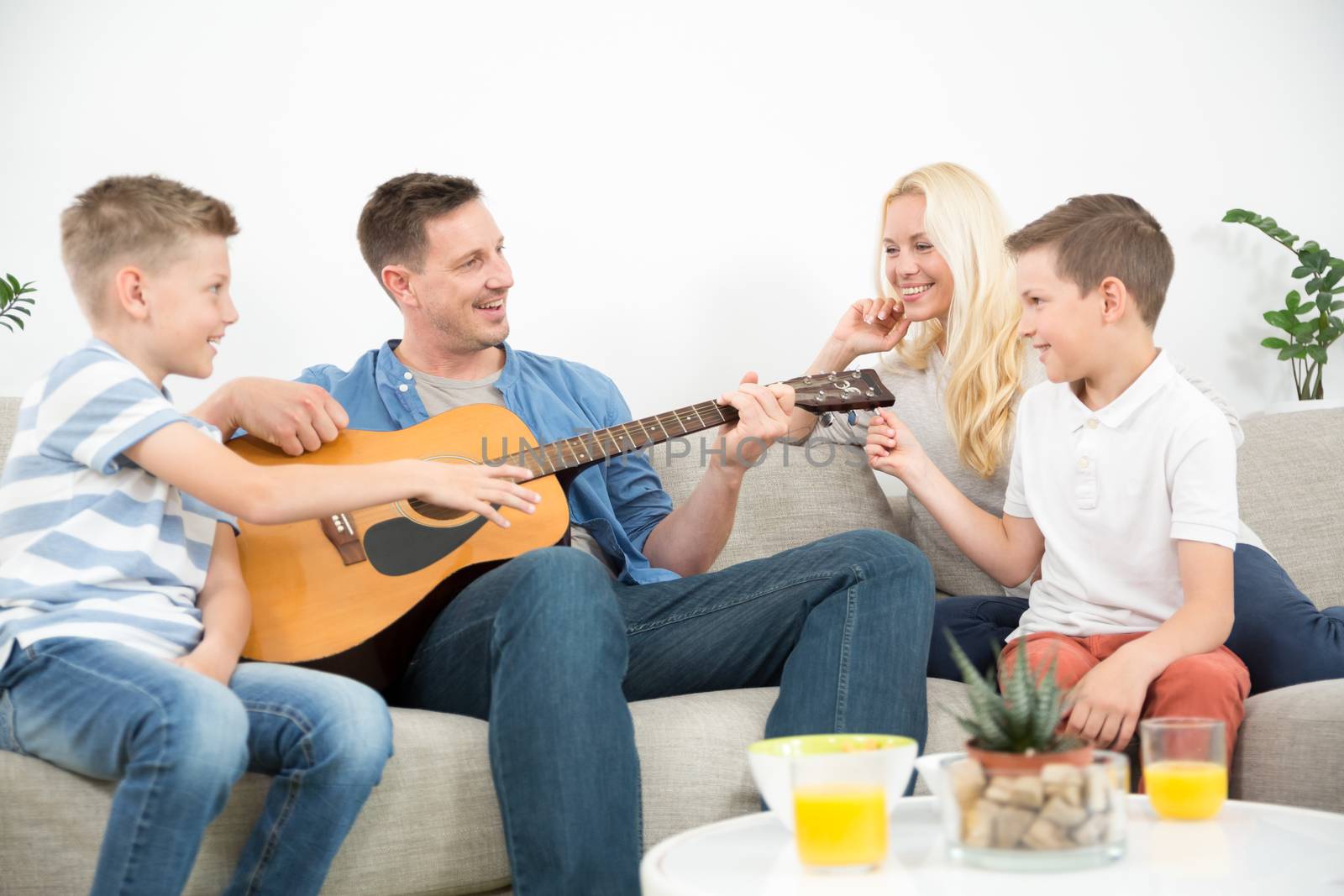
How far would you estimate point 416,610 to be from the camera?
1680 mm

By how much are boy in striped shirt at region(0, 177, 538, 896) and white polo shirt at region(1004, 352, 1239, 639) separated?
816mm

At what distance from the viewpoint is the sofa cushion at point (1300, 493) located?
7.56 ft

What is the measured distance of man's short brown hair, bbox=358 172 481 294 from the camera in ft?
7.08

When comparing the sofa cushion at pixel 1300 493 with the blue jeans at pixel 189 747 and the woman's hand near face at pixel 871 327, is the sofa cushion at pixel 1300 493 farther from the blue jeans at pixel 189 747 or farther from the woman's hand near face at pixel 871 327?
the blue jeans at pixel 189 747

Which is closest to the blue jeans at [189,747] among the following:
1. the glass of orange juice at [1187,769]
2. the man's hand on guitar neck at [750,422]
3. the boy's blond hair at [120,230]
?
the boy's blond hair at [120,230]

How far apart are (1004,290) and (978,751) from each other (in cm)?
146

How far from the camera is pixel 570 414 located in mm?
2158

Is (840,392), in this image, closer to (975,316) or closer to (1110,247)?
(975,316)

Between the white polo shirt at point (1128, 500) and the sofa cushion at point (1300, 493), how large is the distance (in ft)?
2.26

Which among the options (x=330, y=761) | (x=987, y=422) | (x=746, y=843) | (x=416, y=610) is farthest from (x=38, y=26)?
(x=746, y=843)

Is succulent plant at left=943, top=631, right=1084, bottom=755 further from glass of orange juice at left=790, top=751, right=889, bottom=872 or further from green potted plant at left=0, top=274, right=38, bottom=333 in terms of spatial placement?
green potted plant at left=0, top=274, right=38, bottom=333

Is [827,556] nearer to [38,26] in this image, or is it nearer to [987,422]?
[987,422]

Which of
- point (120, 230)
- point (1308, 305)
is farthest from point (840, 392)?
point (1308, 305)

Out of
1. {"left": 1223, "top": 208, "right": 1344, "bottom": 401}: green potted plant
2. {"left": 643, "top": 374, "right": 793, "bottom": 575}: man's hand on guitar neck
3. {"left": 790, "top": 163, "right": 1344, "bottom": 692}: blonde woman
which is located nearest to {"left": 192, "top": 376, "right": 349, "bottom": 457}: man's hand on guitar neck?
{"left": 643, "top": 374, "right": 793, "bottom": 575}: man's hand on guitar neck
